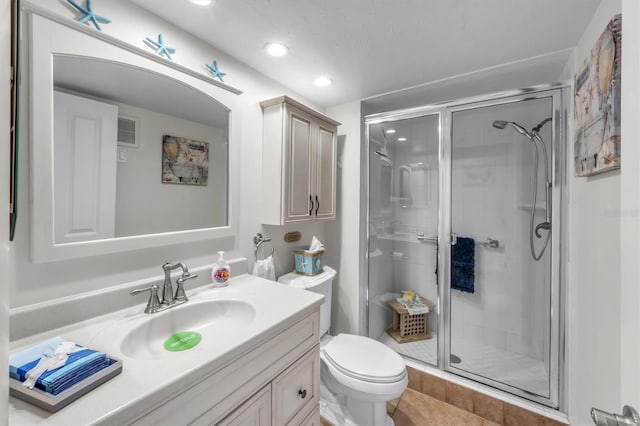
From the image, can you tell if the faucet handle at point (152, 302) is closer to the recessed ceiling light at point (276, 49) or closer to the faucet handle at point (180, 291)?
the faucet handle at point (180, 291)

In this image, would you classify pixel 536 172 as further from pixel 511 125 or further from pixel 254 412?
pixel 254 412

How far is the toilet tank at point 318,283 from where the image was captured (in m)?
1.71

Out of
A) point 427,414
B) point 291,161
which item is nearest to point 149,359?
point 291,161

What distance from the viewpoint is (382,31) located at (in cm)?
131

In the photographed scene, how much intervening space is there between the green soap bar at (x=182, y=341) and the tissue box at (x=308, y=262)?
0.88 metres

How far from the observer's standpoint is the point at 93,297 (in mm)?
967

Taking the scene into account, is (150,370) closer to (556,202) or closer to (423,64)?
(423,64)

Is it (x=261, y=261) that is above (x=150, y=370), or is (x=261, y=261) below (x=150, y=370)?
above

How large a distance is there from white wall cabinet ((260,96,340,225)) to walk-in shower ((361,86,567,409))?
529 mm

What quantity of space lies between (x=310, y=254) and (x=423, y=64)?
4.77 feet

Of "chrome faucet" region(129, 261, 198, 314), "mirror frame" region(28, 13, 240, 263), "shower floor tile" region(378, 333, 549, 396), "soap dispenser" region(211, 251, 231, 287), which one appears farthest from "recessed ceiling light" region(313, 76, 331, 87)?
"shower floor tile" region(378, 333, 549, 396)

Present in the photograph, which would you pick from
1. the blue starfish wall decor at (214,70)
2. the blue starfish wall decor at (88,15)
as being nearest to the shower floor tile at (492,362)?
the blue starfish wall decor at (214,70)

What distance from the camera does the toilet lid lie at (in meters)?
1.39

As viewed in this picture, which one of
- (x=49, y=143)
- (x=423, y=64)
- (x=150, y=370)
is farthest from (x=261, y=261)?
(x=423, y=64)
